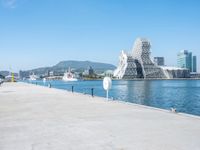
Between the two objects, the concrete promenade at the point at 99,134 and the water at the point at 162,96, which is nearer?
the concrete promenade at the point at 99,134

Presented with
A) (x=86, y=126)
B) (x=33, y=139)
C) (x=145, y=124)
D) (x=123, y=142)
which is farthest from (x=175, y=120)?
(x=33, y=139)

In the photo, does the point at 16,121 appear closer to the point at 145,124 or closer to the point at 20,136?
the point at 20,136

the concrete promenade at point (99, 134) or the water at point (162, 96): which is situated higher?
the concrete promenade at point (99, 134)

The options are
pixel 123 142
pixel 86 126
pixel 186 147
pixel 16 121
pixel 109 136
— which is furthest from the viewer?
pixel 16 121

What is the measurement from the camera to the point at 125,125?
905 centimetres

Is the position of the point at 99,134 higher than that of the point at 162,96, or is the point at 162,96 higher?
the point at 99,134

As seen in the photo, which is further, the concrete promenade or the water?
the water

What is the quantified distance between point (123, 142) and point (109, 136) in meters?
0.73

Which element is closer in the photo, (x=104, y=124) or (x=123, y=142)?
(x=123, y=142)

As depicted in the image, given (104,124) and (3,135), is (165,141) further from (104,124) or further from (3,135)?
(3,135)

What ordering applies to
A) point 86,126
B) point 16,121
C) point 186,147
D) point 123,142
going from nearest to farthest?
point 186,147 < point 123,142 < point 86,126 < point 16,121

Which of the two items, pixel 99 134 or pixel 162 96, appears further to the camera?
pixel 162 96

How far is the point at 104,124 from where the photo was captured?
9297 millimetres

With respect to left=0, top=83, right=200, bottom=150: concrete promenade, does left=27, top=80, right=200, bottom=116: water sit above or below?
below
